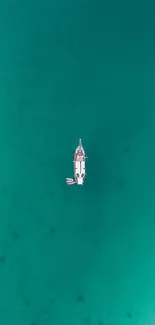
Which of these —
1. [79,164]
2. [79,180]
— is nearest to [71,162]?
[79,164]

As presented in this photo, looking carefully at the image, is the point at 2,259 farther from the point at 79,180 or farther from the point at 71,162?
the point at 71,162

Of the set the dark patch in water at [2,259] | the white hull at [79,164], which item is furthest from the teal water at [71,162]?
the white hull at [79,164]

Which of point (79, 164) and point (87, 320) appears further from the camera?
point (87, 320)

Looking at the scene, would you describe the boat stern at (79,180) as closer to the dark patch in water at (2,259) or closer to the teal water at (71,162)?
the teal water at (71,162)

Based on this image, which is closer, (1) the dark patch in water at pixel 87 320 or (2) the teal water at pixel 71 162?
(2) the teal water at pixel 71 162

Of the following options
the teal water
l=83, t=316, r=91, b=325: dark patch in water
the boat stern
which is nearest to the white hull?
the boat stern

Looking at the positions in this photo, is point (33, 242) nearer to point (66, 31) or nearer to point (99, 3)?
point (66, 31)

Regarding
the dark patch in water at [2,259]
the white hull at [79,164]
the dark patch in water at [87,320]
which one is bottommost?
the dark patch in water at [87,320]

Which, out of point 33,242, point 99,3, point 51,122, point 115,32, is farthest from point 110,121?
point 33,242

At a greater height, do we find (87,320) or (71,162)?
(71,162)
